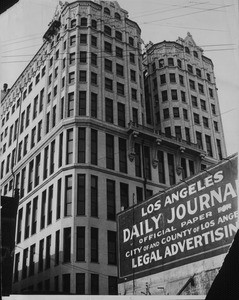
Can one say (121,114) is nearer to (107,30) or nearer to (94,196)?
(107,30)

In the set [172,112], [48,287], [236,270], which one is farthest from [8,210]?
[172,112]

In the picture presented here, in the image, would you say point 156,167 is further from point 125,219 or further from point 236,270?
point 236,270

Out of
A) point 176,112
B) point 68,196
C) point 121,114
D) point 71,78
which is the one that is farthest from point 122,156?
point 71,78

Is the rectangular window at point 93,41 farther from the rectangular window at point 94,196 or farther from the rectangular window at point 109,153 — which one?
the rectangular window at point 94,196

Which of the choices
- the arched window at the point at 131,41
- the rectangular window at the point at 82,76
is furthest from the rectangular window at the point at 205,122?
the rectangular window at the point at 82,76

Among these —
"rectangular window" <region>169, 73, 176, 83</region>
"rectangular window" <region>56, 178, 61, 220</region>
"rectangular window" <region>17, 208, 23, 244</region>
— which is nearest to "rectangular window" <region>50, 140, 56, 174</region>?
"rectangular window" <region>56, 178, 61, 220</region>

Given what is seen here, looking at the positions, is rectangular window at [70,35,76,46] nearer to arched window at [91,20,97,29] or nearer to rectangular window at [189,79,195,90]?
arched window at [91,20,97,29]
